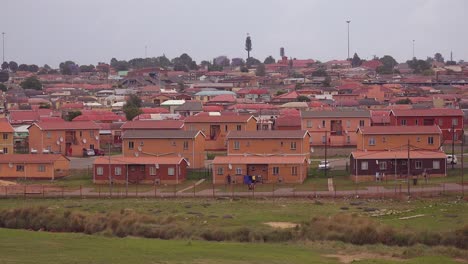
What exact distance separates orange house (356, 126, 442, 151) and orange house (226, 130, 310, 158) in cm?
279

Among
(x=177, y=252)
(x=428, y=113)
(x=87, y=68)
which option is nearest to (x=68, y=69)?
(x=87, y=68)

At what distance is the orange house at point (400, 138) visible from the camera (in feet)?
136

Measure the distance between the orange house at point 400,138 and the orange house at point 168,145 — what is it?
739 centimetres

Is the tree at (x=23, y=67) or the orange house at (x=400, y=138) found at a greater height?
the tree at (x=23, y=67)

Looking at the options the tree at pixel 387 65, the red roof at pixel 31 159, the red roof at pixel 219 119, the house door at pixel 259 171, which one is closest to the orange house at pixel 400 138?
the house door at pixel 259 171

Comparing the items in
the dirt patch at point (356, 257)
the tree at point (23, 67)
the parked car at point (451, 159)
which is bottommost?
the dirt patch at point (356, 257)

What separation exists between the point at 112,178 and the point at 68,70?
5213 inches

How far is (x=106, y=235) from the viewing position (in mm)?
25438

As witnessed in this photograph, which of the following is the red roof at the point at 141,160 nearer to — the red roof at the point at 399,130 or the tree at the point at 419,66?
the red roof at the point at 399,130

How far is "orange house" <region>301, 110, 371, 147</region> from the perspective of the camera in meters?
49.2

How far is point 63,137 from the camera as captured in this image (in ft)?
159

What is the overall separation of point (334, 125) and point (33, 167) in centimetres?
1661

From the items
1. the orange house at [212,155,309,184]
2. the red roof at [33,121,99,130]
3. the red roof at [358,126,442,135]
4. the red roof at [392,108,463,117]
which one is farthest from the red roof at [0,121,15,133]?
the red roof at [392,108,463,117]

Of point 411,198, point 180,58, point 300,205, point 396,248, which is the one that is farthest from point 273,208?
point 180,58
